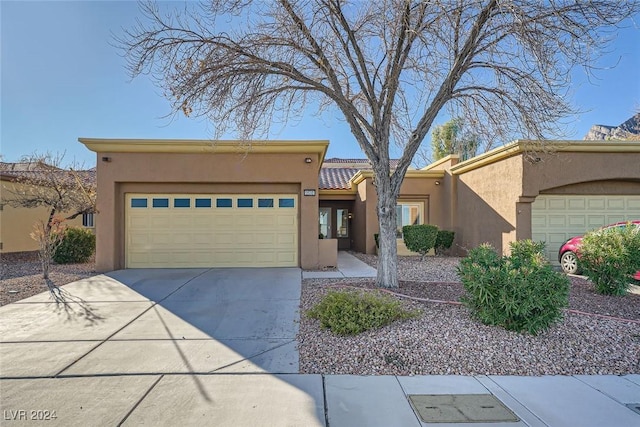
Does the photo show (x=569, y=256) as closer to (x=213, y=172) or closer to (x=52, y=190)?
(x=213, y=172)

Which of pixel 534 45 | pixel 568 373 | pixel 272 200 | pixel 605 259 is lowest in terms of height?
pixel 568 373

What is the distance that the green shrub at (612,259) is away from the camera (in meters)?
7.34

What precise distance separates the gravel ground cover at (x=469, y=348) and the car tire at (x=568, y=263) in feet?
14.9

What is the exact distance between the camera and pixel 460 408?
3.57 metres

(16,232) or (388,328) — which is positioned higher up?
(16,232)

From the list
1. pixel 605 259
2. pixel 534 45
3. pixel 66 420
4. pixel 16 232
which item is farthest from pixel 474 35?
pixel 16 232

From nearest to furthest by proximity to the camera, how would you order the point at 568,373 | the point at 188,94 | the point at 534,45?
the point at 568,373, the point at 534,45, the point at 188,94

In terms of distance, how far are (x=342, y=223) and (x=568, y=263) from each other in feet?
35.7

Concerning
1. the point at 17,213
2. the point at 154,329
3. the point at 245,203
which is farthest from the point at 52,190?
the point at 154,329

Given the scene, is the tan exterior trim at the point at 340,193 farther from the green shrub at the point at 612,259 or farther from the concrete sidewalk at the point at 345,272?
the green shrub at the point at 612,259

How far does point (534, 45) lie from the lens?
6551 mm

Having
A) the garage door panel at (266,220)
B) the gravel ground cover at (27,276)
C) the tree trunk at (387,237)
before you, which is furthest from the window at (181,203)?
the tree trunk at (387,237)

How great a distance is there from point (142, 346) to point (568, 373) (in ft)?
17.9

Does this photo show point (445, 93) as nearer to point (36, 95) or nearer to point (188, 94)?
point (188, 94)
